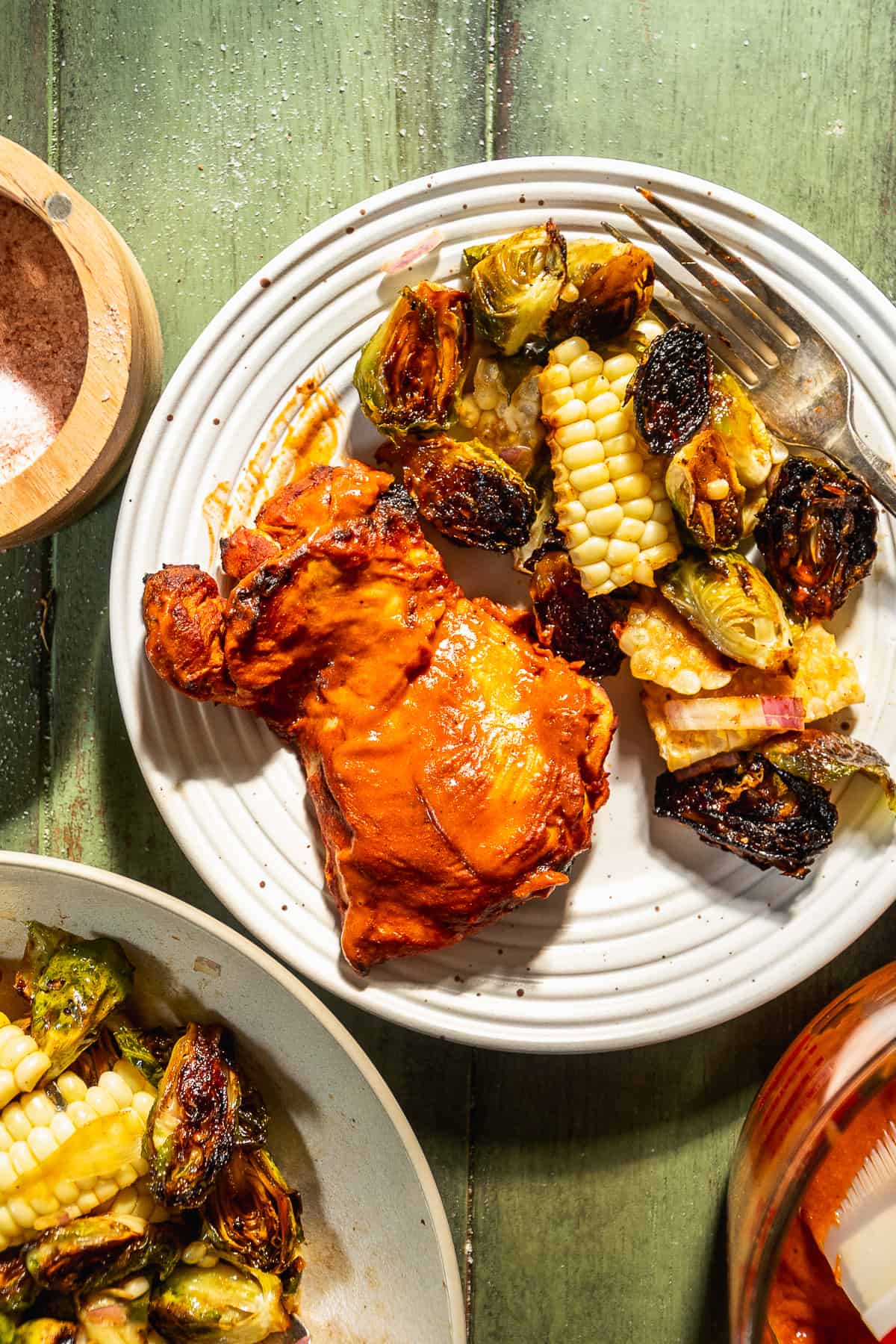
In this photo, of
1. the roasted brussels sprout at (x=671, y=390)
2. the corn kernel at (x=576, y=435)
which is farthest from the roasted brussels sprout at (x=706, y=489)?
the corn kernel at (x=576, y=435)

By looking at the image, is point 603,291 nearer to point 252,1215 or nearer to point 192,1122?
point 192,1122

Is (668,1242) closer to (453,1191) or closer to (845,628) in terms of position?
(453,1191)

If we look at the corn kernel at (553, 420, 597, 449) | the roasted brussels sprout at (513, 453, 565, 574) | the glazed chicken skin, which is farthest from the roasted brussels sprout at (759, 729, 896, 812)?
the corn kernel at (553, 420, 597, 449)

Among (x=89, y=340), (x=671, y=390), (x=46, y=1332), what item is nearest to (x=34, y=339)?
(x=89, y=340)

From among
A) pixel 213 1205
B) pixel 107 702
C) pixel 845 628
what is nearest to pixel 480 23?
pixel 845 628

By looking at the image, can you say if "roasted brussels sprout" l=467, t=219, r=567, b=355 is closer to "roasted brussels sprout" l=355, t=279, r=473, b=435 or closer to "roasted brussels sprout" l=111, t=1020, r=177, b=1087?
"roasted brussels sprout" l=355, t=279, r=473, b=435
